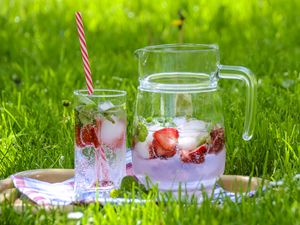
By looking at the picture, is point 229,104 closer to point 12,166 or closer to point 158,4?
point 12,166

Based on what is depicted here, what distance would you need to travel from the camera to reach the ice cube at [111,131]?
2186 mm

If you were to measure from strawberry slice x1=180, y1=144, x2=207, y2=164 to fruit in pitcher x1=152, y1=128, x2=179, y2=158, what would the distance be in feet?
0.09

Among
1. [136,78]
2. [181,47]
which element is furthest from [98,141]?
[136,78]

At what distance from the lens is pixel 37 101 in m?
3.48

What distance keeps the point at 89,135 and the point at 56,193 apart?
203 millimetres

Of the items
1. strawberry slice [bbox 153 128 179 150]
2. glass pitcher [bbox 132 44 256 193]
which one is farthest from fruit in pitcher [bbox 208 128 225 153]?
strawberry slice [bbox 153 128 179 150]

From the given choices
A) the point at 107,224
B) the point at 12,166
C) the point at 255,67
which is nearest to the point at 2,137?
the point at 12,166

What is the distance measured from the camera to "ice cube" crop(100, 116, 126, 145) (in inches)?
86.0

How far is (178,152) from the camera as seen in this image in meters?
2.17

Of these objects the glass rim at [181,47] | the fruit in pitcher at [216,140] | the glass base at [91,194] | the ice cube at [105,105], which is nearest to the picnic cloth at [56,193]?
the glass base at [91,194]

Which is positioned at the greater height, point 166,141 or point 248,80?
point 248,80

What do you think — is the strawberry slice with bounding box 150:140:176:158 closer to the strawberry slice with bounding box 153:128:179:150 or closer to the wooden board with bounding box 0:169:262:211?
the strawberry slice with bounding box 153:128:179:150

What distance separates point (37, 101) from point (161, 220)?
159cm

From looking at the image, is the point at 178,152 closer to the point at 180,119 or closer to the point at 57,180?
the point at 180,119
